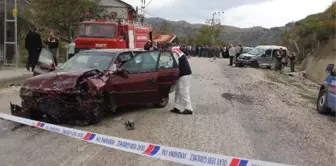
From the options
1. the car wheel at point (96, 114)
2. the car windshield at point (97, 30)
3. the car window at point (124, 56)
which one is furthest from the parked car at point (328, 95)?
the car windshield at point (97, 30)

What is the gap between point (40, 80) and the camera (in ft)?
27.2

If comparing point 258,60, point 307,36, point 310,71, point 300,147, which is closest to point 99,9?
point 258,60

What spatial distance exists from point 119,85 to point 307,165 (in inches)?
160

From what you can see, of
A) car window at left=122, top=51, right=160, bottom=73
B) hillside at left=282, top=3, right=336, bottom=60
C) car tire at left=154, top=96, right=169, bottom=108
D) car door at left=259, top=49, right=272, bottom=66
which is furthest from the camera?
hillside at left=282, top=3, right=336, bottom=60

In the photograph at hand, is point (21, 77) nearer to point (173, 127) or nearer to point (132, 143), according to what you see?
point (173, 127)

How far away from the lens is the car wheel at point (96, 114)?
809cm

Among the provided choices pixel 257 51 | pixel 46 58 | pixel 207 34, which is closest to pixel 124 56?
pixel 46 58

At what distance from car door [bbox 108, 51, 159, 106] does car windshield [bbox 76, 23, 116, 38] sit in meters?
8.79

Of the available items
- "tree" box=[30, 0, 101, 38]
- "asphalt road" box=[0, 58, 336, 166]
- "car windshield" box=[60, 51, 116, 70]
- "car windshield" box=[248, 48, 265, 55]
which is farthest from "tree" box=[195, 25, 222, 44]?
"car windshield" box=[60, 51, 116, 70]

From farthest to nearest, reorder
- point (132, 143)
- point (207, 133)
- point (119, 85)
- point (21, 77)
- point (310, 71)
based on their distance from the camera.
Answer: point (310, 71) < point (21, 77) < point (119, 85) < point (207, 133) < point (132, 143)

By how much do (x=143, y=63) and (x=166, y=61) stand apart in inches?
25.2

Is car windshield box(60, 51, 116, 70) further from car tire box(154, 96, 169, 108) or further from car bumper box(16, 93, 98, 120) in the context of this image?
car tire box(154, 96, 169, 108)

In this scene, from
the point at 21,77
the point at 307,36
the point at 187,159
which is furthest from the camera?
the point at 307,36

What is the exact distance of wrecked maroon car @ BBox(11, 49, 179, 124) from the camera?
7988 mm
